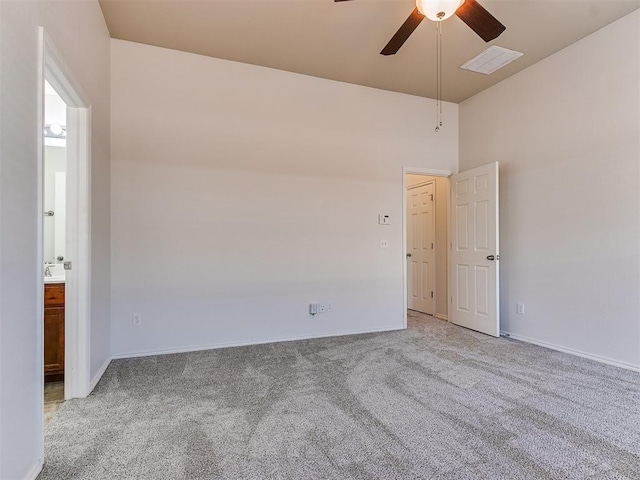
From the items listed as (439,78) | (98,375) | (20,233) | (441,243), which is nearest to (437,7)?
(439,78)

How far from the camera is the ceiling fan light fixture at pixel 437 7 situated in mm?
1945

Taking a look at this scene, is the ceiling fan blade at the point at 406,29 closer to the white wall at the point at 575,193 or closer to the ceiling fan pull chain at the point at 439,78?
the ceiling fan pull chain at the point at 439,78

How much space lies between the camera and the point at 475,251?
159 inches

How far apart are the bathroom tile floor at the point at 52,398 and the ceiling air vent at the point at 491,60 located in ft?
15.4

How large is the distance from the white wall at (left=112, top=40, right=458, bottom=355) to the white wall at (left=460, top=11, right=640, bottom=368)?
1.27m

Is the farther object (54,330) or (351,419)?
(54,330)

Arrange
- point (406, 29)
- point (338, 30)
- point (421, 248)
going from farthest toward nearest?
point (421, 248), point (338, 30), point (406, 29)

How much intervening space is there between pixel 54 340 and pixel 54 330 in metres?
0.08

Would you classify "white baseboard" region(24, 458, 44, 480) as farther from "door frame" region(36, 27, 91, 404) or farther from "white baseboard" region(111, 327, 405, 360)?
"white baseboard" region(111, 327, 405, 360)

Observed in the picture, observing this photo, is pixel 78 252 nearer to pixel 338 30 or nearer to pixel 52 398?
pixel 52 398

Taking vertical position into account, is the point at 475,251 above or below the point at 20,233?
below

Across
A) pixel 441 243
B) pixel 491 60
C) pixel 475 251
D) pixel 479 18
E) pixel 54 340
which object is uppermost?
pixel 491 60

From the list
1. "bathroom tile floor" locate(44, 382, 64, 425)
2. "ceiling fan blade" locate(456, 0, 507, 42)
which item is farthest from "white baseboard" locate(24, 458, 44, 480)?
"ceiling fan blade" locate(456, 0, 507, 42)

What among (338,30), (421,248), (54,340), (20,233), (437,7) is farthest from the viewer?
(421,248)
